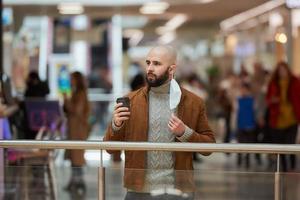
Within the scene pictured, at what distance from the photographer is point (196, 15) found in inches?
619

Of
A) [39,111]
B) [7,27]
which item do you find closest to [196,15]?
[7,27]

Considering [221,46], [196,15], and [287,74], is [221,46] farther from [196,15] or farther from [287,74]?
[287,74]

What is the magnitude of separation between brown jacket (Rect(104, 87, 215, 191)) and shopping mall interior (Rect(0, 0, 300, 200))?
1 centimetres

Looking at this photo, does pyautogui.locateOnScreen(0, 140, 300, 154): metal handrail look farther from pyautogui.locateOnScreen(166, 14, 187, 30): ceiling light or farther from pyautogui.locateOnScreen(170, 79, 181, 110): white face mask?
pyautogui.locateOnScreen(166, 14, 187, 30): ceiling light

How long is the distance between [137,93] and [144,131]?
232 millimetres

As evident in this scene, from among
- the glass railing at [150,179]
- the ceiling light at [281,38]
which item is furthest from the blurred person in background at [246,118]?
the glass railing at [150,179]

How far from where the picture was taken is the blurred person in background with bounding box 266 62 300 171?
34.5 feet

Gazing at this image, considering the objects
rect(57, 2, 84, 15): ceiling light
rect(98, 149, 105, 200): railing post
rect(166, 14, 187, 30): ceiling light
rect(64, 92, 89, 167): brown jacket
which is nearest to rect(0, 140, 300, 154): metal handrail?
rect(98, 149, 105, 200): railing post

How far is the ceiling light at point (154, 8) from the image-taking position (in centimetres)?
1290

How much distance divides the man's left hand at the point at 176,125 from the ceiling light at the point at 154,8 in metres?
8.60

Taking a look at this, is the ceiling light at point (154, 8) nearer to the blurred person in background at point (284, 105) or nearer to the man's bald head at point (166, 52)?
the blurred person in background at point (284, 105)

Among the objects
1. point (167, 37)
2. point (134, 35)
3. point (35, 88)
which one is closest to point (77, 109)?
point (35, 88)

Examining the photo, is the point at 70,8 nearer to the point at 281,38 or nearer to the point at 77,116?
the point at 281,38

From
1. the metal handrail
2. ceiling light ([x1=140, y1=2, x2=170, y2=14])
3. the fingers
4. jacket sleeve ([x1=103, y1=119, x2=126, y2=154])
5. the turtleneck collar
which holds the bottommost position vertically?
the metal handrail
